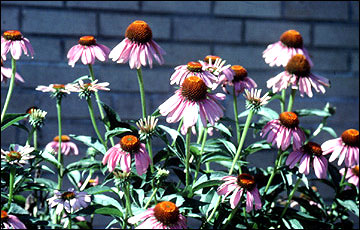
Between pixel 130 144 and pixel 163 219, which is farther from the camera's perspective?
pixel 130 144

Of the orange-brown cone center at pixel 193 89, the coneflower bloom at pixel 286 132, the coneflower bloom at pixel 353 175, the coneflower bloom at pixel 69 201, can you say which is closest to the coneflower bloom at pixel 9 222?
the coneflower bloom at pixel 69 201

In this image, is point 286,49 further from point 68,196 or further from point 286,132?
point 68,196

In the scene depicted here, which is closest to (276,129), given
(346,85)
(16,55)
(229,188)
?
(229,188)

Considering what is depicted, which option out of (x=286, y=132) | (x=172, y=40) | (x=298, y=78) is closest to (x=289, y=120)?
(x=286, y=132)

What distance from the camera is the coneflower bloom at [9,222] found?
1.07 metres

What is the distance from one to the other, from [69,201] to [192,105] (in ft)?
1.27

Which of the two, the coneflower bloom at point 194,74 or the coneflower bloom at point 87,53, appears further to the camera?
the coneflower bloom at point 87,53

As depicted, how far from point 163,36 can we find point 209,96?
0.95 m

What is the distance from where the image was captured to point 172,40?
1926mm

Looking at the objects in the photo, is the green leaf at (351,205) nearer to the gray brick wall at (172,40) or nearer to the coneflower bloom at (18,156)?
the gray brick wall at (172,40)

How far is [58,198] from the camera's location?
45.5 inches

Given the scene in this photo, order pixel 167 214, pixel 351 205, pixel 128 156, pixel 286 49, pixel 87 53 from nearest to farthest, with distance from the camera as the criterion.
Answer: pixel 167 214 < pixel 128 156 < pixel 87 53 < pixel 351 205 < pixel 286 49

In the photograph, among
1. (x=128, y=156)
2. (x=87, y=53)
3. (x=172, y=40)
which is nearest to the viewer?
(x=128, y=156)

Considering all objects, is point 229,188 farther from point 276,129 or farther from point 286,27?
point 286,27
